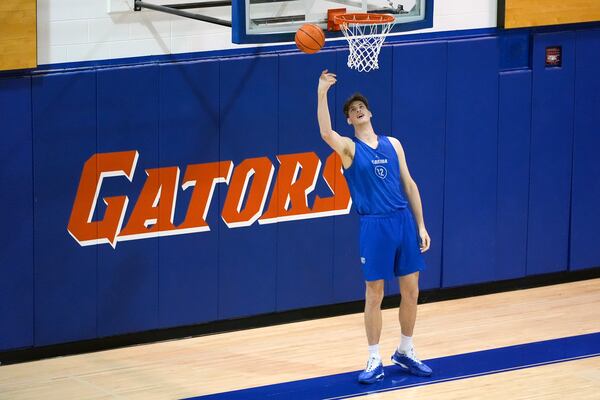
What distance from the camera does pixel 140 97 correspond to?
9195 millimetres

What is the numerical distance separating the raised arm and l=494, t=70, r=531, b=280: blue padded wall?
8.64ft

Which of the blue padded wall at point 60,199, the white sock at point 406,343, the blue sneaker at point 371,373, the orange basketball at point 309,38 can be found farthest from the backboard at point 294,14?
the blue sneaker at point 371,373

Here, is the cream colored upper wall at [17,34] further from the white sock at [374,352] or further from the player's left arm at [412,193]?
the white sock at [374,352]

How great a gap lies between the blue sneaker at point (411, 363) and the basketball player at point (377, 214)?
237mm

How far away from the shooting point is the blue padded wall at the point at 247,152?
9.59 meters

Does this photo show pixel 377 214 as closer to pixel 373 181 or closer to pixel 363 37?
pixel 373 181

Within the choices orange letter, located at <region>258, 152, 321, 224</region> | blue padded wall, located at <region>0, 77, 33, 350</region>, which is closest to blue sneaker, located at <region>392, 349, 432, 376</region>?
orange letter, located at <region>258, 152, 321, 224</region>

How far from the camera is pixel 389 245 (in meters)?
8.48

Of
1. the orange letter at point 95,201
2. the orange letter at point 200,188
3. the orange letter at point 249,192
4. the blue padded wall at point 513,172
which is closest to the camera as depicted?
the orange letter at point 95,201

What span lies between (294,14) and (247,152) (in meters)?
1.24

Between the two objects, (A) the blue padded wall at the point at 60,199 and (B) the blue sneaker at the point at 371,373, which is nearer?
(B) the blue sneaker at the point at 371,373

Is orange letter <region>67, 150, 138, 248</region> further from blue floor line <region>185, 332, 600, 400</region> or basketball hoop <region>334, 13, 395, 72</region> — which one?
basketball hoop <region>334, 13, 395, 72</region>

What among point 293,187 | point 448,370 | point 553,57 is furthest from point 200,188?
point 553,57

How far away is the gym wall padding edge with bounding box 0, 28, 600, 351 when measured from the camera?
29.3 ft
